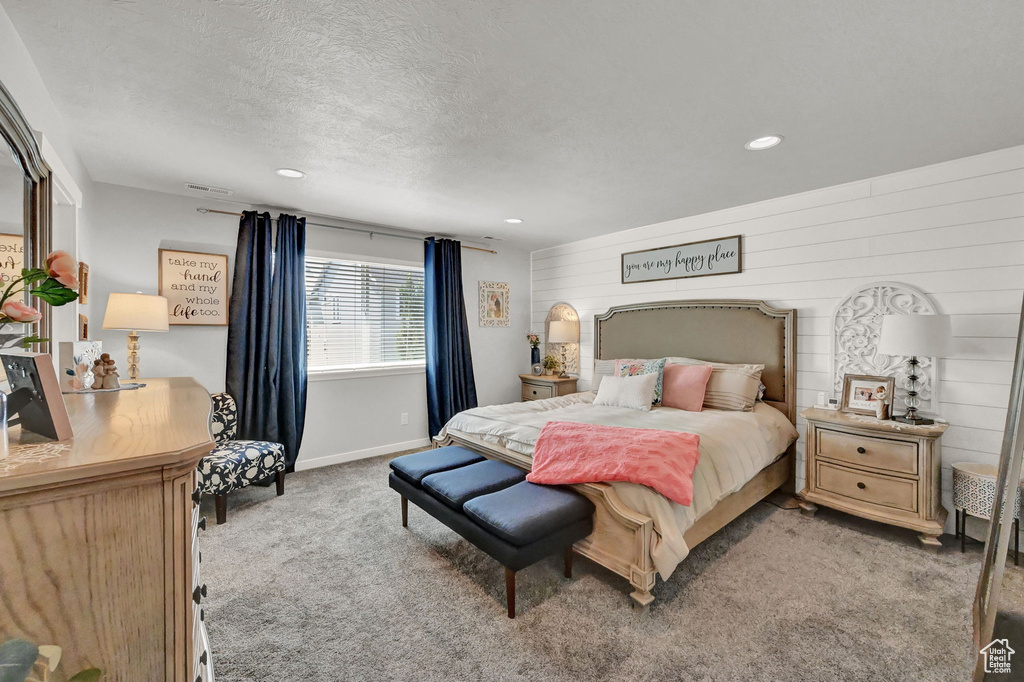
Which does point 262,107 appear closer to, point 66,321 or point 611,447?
point 66,321

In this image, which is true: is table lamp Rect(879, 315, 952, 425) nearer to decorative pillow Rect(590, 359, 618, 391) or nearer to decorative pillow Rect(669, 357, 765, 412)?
decorative pillow Rect(669, 357, 765, 412)

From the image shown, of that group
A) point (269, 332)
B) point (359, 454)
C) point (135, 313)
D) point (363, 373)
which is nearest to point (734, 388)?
point (363, 373)

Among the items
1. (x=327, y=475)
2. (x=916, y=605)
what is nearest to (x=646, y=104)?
(x=916, y=605)

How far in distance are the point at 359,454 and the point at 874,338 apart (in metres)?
4.36

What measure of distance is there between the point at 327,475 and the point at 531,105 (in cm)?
339

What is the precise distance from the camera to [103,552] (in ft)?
2.39

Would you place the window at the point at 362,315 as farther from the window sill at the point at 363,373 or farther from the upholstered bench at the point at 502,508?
the upholstered bench at the point at 502,508

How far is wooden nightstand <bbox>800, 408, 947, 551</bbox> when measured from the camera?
8.47 feet

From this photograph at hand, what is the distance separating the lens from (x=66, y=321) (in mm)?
2320

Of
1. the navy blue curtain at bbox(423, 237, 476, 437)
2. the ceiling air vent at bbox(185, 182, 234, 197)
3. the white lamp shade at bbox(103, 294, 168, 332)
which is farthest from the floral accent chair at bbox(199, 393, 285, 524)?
the navy blue curtain at bbox(423, 237, 476, 437)

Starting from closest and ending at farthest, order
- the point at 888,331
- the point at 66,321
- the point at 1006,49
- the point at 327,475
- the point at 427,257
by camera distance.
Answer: the point at 1006,49
the point at 66,321
the point at 888,331
the point at 327,475
the point at 427,257

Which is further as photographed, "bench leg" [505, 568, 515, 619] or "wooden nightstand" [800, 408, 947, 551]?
"wooden nightstand" [800, 408, 947, 551]

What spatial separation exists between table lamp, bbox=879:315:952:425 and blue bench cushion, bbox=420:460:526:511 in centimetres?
237

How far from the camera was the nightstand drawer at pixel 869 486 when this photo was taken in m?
2.63
